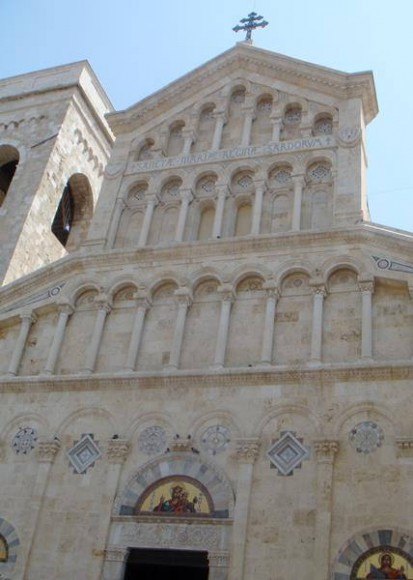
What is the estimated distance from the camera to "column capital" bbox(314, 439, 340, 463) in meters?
12.1

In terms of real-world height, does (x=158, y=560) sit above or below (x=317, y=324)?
below

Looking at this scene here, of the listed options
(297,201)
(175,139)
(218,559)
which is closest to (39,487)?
(218,559)

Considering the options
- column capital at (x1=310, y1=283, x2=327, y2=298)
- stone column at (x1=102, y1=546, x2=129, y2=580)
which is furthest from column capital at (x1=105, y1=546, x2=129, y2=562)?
column capital at (x1=310, y1=283, x2=327, y2=298)

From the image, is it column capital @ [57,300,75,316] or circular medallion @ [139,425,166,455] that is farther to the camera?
column capital @ [57,300,75,316]

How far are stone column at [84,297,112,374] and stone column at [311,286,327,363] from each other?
170 inches

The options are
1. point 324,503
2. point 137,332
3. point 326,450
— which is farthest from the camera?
point 137,332

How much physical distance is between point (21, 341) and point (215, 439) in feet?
16.4

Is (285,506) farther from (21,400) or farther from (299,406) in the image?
(21,400)

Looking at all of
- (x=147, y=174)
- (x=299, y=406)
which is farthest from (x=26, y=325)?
(x=299, y=406)

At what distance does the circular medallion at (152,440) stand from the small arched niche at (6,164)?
39.2 feet

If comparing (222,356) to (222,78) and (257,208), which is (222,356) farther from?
(222,78)

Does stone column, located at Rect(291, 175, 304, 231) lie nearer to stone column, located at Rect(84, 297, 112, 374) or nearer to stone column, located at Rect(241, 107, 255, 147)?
stone column, located at Rect(241, 107, 255, 147)

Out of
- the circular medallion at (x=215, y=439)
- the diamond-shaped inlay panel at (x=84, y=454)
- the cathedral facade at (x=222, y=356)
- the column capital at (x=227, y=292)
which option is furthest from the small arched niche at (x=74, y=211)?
the circular medallion at (x=215, y=439)

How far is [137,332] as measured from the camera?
14.8 meters
